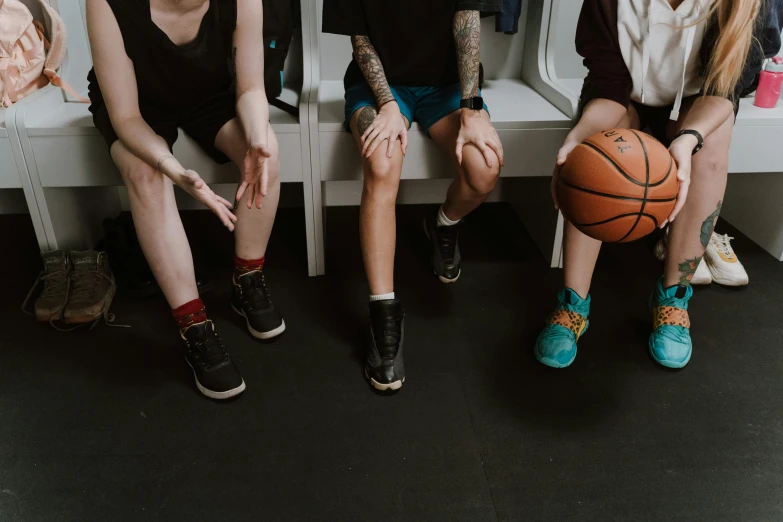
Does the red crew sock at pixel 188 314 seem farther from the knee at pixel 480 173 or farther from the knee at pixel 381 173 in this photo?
the knee at pixel 480 173

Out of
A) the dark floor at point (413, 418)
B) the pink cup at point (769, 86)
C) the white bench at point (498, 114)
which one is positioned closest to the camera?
the dark floor at point (413, 418)

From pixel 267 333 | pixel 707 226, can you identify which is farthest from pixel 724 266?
pixel 267 333

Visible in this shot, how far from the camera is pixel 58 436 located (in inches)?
59.2

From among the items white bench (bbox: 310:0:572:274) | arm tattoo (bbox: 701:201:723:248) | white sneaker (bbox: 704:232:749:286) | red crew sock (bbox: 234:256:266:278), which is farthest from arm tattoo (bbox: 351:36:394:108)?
white sneaker (bbox: 704:232:749:286)

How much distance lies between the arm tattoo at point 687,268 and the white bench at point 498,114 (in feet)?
1.68

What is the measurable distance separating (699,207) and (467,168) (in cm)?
63

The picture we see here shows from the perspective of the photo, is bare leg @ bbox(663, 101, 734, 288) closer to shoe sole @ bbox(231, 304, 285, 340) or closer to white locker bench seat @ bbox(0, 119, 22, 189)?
shoe sole @ bbox(231, 304, 285, 340)

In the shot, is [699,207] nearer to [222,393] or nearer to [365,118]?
[365,118]

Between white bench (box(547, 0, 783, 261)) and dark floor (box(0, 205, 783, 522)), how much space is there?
35 cm

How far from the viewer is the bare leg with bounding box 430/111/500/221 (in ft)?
5.92

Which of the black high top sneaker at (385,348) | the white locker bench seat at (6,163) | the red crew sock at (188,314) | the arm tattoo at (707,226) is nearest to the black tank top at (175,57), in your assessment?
the white locker bench seat at (6,163)

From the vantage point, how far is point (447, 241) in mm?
2162

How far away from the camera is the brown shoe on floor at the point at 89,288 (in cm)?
191

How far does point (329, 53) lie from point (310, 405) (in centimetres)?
141
